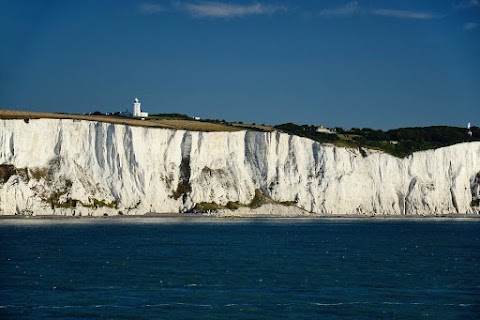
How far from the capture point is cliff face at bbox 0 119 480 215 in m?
79.9

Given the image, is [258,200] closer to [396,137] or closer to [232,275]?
[396,137]

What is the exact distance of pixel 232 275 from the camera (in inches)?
1448

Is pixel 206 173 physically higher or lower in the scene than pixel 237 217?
higher

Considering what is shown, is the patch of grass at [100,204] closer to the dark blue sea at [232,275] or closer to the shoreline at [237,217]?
the shoreline at [237,217]

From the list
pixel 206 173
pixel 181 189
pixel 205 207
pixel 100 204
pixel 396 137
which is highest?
pixel 396 137

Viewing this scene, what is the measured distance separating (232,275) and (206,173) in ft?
175

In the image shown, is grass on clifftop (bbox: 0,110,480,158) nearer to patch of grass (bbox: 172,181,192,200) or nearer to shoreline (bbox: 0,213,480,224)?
patch of grass (bbox: 172,181,192,200)

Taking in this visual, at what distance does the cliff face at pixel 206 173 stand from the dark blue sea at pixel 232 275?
16.5m

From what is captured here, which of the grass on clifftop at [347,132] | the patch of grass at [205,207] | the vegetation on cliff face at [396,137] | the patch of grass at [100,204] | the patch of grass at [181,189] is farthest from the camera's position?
the vegetation on cliff face at [396,137]

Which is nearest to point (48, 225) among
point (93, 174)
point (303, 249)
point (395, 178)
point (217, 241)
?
point (93, 174)

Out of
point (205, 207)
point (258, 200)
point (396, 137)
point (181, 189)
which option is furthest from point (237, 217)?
point (396, 137)

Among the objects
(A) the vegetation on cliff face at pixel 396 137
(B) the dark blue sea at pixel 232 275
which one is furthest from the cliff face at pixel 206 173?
(B) the dark blue sea at pixel 232 275

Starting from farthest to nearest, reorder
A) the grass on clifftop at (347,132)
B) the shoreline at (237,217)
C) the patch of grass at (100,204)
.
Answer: the grass on clifftop at (347,132) < the patch of grass at (100,204) < the shoreline at (237,217)

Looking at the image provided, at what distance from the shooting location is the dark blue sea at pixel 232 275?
2806 cm
